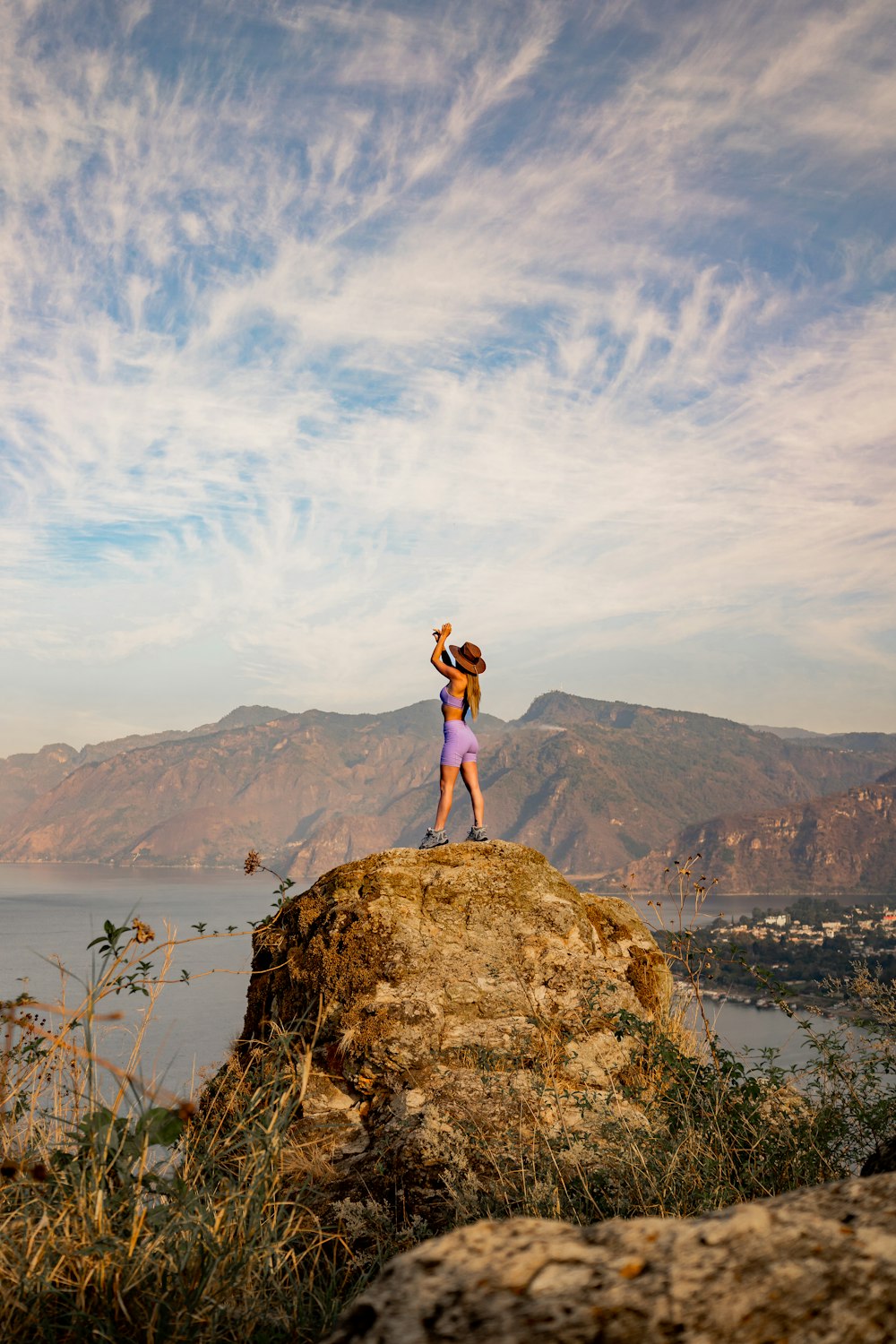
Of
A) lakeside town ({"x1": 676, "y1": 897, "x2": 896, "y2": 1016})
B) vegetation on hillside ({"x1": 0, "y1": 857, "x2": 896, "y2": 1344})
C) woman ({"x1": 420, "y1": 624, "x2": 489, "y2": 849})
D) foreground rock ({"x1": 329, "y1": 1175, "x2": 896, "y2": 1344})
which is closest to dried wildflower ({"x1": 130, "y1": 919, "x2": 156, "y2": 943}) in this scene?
vegetation on hillside ({"x1": 0, "y1": 857, "x2": 896, "y2": 1344})

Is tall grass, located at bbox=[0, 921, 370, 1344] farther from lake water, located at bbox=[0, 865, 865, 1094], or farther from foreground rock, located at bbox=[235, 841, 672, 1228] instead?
foreground rock, located at bbox=[235, 841, 672, 1228]

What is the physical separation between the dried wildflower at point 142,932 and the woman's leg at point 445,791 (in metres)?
4.59

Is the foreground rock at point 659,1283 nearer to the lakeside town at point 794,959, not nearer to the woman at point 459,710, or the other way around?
the lakeside town at point 794,959

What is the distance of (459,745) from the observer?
32.2 ft

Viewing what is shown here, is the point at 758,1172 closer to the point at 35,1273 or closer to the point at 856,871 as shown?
the point at 35,1273

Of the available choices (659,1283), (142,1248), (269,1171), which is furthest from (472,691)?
(659,1283)

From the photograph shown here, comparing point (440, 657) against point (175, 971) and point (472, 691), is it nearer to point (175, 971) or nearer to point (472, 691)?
point (472, 691)

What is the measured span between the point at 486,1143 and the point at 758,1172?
1.46 m

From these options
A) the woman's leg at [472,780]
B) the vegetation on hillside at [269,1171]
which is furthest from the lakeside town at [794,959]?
the woman's leg at [472,780]

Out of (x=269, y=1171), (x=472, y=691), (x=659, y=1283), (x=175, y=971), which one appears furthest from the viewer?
(x=175, y=971)

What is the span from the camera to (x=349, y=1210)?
15.0 feet

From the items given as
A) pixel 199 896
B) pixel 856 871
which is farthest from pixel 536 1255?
pixel 856 871

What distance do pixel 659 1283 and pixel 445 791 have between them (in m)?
8.09

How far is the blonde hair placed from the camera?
10023mm
